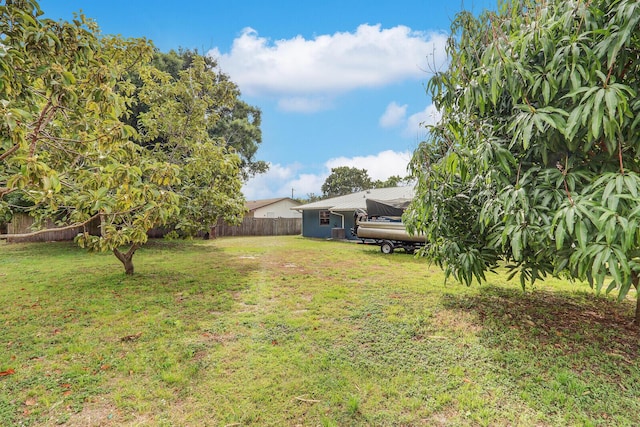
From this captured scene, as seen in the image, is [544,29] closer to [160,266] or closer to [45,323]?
[45,323]

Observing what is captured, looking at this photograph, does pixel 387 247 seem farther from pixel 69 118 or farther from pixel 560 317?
pixel 69 118

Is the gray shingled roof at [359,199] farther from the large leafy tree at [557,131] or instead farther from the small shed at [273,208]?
the large leafy tree at [557,131]

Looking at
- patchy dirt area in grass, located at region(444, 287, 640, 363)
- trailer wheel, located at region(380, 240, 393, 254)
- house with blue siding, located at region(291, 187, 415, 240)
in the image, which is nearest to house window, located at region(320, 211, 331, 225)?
house with blue siding, located at region(291, 187, 415, 240)

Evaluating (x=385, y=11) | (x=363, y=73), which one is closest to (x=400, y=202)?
(x=363, y=73)

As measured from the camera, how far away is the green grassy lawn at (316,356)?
→ 100 inches

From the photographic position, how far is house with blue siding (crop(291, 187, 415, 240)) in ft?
56.4

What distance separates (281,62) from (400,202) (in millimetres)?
6795

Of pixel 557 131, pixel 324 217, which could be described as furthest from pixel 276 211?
pixel 557 131

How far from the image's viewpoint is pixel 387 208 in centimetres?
1237

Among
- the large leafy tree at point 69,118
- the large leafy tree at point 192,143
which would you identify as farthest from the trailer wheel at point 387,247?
the large leafy tree at point 69,118

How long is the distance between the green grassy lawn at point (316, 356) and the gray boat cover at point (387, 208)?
240 inches

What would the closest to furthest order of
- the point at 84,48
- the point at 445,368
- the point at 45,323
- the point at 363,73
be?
the point at 84,48, the point at 445,368, the point at 45,323, the point at 363,73

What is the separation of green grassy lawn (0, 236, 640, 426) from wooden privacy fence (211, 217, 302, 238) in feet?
48.5

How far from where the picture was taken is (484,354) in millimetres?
3375
